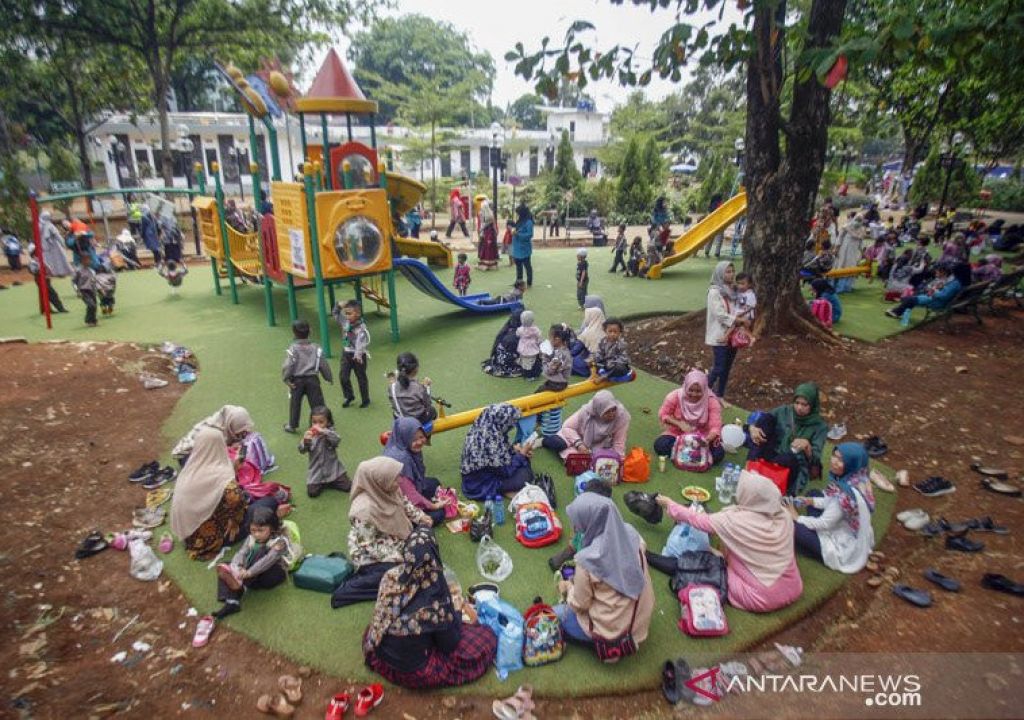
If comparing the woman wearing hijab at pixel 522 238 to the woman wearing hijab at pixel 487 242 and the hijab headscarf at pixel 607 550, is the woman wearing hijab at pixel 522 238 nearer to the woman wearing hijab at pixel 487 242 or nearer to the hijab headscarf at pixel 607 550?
the woman wearing hijab at pixel 487 242

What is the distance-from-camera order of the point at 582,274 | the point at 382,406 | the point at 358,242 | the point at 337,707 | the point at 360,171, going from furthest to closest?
the point at 582,274, the point at 360,171, the point at 358,242, the point at 382,406, the point at 337,707

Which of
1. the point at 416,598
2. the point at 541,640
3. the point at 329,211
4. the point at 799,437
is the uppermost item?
the point at 329,211

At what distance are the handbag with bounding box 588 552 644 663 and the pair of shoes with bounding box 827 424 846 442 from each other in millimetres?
4363

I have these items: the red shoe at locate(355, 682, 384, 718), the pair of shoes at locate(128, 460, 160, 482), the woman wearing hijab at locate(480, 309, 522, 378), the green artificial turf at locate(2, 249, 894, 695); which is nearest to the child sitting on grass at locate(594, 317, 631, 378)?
the green artificial turf at locate(2, 249, 894, 695)

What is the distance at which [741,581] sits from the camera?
426 cm

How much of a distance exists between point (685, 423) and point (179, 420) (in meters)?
6.27

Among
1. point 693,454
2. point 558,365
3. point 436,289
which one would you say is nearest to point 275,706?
point 558,365

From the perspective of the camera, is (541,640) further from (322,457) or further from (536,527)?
(322,457)

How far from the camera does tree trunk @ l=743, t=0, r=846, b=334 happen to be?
25.8 ft

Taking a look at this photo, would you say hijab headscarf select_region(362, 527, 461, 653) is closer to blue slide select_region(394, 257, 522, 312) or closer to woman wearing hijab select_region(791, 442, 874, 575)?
woman wearing hijab select_region(791, 442, 874, 575)

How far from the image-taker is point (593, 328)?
8.48m

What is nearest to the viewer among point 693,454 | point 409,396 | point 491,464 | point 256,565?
point 256,565

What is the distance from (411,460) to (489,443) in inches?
30.3

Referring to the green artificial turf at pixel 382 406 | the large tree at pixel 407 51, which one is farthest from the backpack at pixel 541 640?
the large tree at pixel 407 51
